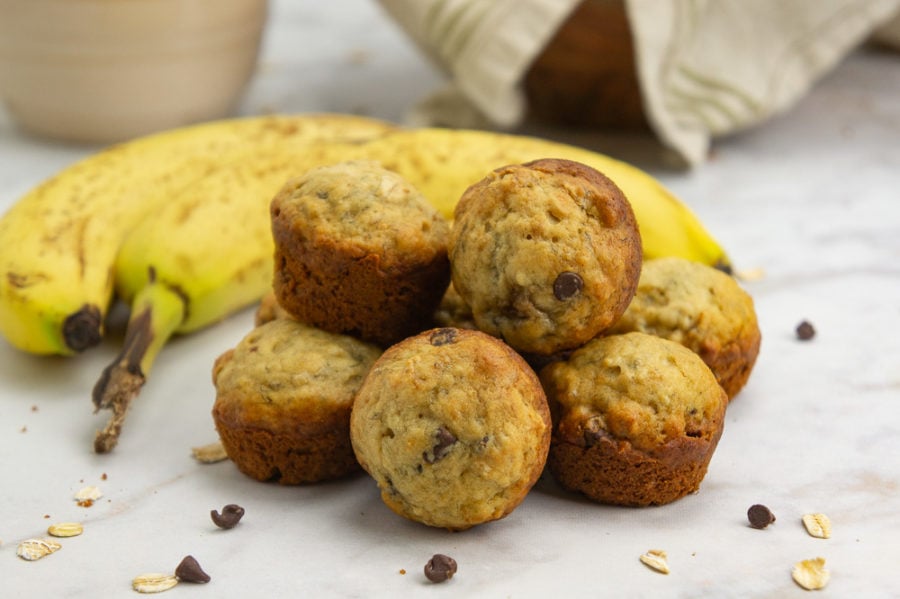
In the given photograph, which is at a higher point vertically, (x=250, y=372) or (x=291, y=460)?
(x=250, y=372)

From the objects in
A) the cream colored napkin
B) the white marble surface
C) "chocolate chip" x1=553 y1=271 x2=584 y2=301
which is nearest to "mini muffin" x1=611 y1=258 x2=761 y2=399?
the white marble surface

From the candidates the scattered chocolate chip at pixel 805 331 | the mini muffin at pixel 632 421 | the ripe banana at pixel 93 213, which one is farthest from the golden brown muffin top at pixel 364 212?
the scattered chocolate chip at pixel 805 331

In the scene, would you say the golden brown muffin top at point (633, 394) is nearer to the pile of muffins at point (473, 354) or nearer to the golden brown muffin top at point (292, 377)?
the pile of muffins at point (473, 354)

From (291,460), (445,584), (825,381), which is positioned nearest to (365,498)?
(291,460)

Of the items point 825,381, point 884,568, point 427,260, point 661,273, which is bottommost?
point 825,381

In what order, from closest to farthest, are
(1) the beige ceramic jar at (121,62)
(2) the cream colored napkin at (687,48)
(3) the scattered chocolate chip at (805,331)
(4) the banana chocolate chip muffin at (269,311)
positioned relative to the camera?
(4) the banana chocolate chip muffin at (269,311) < (3) the scattered chocolate chip at (805,331) < (2) the cream colored napkin at (687,48) < (1) the beige ceramic jar at (121,62)

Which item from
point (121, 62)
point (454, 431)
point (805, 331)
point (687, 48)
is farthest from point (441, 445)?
point (121, 62)

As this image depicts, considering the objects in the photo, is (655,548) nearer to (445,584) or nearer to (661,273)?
(445,584)
